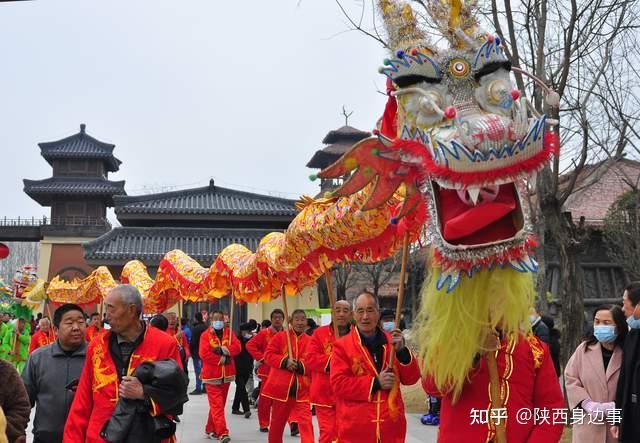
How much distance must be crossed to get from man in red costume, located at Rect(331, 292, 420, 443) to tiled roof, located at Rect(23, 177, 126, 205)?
30.1m

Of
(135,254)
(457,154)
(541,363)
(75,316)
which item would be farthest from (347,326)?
Answer: (135,254)

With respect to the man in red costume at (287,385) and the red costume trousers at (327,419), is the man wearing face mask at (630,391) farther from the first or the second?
the man in red costume at (287,385)

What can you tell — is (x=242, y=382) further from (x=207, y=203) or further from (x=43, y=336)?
(x=207, y=203)

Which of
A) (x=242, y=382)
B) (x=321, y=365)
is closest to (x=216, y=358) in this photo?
(x=242, y=382)

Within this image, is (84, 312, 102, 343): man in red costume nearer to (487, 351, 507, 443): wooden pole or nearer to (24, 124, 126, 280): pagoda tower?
(487, 351, 507, 443): wooden pole

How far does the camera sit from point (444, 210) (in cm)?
316

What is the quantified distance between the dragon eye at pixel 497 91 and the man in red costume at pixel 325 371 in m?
3.40

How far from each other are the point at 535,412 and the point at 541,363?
0.76 feet

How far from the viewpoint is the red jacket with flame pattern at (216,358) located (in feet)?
31.8

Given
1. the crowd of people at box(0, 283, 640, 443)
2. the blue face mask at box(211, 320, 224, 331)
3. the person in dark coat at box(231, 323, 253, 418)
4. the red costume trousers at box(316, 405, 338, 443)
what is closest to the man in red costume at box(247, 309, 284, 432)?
the blue face mask at box(211, 320, 224, 331)

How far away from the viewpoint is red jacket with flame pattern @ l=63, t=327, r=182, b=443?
389 cm

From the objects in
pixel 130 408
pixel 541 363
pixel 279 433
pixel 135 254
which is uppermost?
pixel 135 254

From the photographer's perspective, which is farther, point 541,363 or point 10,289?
point 10,289

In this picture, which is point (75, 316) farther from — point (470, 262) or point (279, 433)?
point (279, 433)
